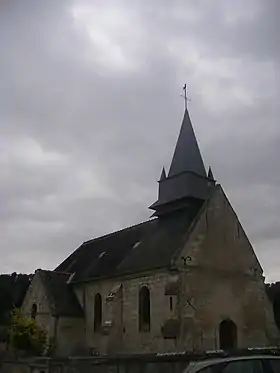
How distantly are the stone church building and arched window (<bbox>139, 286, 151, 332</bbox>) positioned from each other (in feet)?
0.17

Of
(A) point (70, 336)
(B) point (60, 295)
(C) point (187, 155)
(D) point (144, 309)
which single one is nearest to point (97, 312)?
(A) point (70, 336)

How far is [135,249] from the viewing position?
103 feet

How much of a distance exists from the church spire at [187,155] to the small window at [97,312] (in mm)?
8894

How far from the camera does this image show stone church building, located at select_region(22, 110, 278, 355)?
2694 cm

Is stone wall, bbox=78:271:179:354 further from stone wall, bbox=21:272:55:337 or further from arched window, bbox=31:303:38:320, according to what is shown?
arched window, bbox=31:303:38:320

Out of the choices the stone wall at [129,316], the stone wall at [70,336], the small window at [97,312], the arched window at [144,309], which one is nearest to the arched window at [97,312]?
the small window at [97,312]

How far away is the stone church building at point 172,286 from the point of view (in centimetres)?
2694

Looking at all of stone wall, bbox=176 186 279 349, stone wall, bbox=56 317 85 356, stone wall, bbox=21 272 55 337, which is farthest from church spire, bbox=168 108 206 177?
stone wall, bbox=21 272 55 337

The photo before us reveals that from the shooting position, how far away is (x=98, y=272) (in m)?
33.0

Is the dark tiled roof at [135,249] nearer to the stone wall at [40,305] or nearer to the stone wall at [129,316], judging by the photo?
the stone wall at [129,316]

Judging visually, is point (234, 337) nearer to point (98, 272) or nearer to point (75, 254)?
point (98, 272)

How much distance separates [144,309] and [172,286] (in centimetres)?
308

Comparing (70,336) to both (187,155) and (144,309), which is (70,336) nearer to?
(144,309)

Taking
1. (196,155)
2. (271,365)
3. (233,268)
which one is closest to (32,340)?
(233,268)
